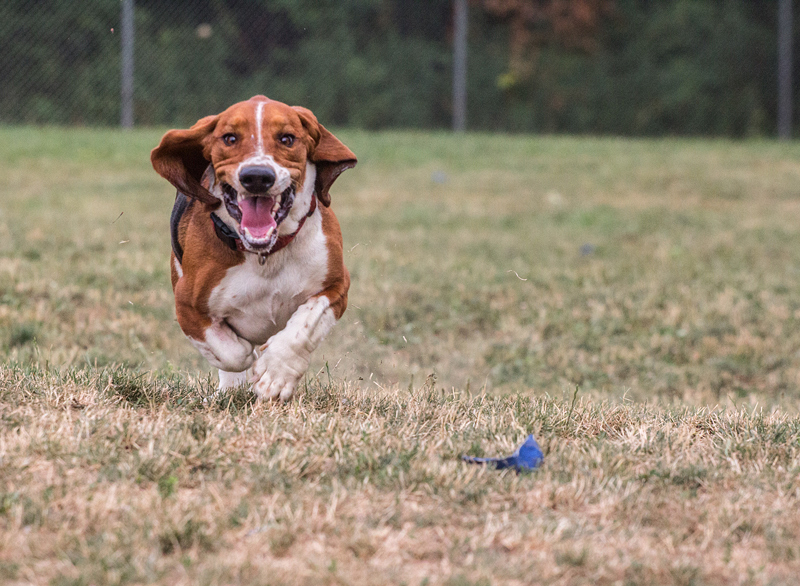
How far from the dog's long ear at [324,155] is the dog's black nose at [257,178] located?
0.37 meters

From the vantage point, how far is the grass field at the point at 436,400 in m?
2.29

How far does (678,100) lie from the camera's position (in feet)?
57.5

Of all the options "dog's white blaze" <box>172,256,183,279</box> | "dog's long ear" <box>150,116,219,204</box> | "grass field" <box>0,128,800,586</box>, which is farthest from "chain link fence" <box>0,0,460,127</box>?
"dog's long ear" <box>150,116,219,204</box>

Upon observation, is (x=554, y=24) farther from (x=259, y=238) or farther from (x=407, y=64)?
(x=259, y=238)

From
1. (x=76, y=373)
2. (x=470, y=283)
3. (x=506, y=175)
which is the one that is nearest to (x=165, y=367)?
(x=76, y=373)

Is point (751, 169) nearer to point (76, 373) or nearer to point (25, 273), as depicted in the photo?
point (25, 273)

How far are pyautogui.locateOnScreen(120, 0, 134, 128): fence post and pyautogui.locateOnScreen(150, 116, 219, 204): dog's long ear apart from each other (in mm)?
10630

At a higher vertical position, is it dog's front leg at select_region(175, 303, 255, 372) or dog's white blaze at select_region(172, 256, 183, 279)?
dog's white blaze at select_region(172, 256, 183, 279)

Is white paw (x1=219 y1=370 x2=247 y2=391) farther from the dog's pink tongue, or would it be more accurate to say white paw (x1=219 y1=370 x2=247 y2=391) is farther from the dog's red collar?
the dog's pink tongue

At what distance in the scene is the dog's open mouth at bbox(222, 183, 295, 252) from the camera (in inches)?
123

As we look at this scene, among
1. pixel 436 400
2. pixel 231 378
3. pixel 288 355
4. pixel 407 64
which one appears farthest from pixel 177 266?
pixel 407 64

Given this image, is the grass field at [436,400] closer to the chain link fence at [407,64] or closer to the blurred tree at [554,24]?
the chain link fence at [407,64]

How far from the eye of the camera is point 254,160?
3.09m

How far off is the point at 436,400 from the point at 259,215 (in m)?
0.98
